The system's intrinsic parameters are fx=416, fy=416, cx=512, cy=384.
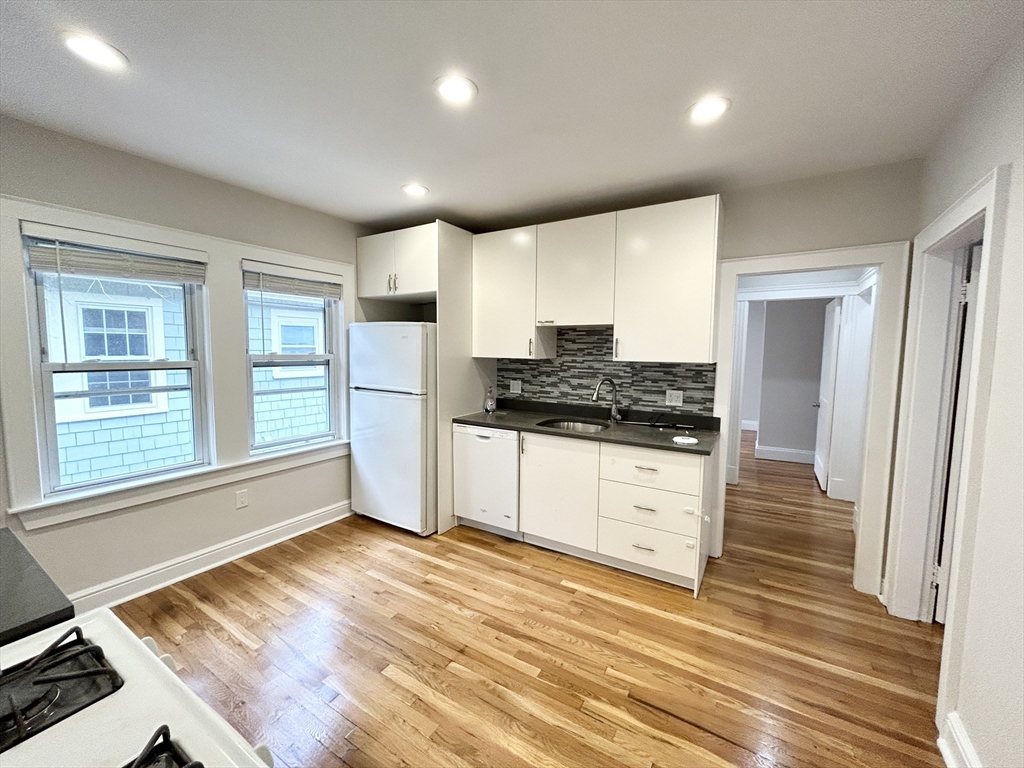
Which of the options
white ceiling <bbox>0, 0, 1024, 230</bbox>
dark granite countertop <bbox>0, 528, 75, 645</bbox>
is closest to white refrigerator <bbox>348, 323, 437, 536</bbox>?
white ceiling <bbox>0, 0, 1024, 230</bbox>

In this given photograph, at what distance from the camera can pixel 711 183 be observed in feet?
8.24

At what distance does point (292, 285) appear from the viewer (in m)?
3.05

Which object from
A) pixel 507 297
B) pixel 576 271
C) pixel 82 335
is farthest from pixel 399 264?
pixel 82 335

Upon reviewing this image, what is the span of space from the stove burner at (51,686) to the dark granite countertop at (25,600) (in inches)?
3.0

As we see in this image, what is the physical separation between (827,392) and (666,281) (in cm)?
324

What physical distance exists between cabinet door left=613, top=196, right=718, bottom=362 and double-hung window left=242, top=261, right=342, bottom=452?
7.41ft

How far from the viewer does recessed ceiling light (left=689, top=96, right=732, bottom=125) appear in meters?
1.70

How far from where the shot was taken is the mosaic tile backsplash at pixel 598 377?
2.90m

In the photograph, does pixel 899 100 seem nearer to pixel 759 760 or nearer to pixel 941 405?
pixel 941 405

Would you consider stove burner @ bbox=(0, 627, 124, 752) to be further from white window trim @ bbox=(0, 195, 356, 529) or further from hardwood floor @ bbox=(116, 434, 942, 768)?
white window trim @ bbox=(0, 195, 356, 529)

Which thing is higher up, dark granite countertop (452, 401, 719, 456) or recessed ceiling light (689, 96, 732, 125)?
recessed ceiling light (689, 96, 732, 125)

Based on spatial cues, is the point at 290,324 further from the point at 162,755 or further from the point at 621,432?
the point at 162,755

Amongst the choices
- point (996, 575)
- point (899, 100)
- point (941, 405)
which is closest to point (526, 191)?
point (899, 100)

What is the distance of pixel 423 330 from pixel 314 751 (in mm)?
2270
